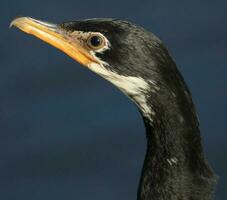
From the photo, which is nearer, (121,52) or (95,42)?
(121,52)

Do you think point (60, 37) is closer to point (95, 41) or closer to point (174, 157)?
point (95, 41)

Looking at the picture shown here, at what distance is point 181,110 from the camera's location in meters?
6.64

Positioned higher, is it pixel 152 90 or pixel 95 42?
pixel 95 42

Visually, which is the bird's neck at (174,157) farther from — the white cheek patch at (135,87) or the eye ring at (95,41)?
the eye ring at (95,41)

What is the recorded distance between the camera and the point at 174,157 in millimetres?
6883

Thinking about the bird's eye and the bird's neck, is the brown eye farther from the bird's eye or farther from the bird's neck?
the bird's neck

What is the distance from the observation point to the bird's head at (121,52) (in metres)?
6.59

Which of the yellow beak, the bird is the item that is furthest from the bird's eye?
the yellow beak

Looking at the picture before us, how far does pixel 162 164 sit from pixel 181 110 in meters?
0.46

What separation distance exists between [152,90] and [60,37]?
77 centimetres

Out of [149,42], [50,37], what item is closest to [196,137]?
[149,42]

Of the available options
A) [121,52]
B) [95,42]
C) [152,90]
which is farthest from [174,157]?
[95,42]

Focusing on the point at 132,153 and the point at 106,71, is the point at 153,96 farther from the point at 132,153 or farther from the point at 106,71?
the point at 132,153

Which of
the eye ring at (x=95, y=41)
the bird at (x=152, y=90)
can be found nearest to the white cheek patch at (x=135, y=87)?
the bird at (x=152, y=90)
